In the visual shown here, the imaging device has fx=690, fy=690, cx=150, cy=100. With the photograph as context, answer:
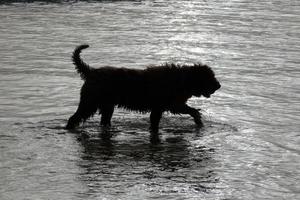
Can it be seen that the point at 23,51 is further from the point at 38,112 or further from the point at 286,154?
the point at 286,154

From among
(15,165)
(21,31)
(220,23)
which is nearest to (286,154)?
(15,165)

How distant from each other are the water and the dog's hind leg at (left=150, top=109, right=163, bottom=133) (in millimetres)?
212

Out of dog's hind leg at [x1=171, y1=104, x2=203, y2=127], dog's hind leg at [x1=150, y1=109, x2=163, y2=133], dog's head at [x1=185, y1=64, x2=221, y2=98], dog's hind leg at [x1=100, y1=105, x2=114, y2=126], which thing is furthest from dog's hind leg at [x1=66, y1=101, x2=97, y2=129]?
dog's head at [x1=185, y1=64, x2=221, y2=98]

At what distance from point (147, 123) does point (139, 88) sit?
1.09m

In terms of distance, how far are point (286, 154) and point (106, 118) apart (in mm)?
3041

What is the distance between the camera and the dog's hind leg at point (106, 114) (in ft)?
36.7

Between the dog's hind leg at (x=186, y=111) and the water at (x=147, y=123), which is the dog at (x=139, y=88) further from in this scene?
the water at (x=147, y=123)

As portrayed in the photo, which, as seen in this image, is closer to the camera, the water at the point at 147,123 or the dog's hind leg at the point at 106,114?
the water at the point at 147,123

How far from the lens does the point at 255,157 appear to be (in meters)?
9.94

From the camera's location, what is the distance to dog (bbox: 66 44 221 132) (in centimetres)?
1082

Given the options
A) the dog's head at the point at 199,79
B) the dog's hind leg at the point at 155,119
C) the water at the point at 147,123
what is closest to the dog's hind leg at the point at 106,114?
the water at the point at 147,123

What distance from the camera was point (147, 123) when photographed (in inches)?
466

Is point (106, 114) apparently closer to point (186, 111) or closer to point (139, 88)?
point (139, 88)

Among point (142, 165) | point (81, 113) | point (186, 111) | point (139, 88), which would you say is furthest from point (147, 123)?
point (142, 165)
